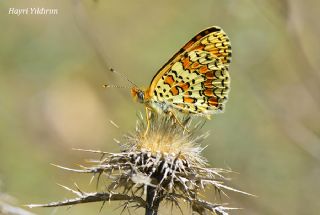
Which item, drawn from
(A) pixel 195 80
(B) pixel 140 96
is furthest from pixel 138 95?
(A) pixel 195 80

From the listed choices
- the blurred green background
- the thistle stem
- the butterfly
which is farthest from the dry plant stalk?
the blurred green background

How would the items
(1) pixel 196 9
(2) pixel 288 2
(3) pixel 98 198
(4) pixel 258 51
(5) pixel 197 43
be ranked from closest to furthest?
1. (3) pixel 98 198
2. (5) pixel 197 43
3. (2) pixel 288 2
4. (4) pixel 258 51
5. (1) pixel 196 9

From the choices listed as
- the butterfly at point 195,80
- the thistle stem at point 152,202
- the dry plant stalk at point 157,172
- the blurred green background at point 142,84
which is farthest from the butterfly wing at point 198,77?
the thistle stem at point 152,202

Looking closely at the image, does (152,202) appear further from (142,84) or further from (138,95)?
(142,84)

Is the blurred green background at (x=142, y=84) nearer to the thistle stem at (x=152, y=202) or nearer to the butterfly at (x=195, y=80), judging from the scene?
the butterfly at (x=195, y=80)

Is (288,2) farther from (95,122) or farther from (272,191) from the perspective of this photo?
(95,122)

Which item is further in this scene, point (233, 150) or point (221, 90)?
point (233, 150)

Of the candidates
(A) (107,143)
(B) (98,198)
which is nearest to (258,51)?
(A) (107,143)
